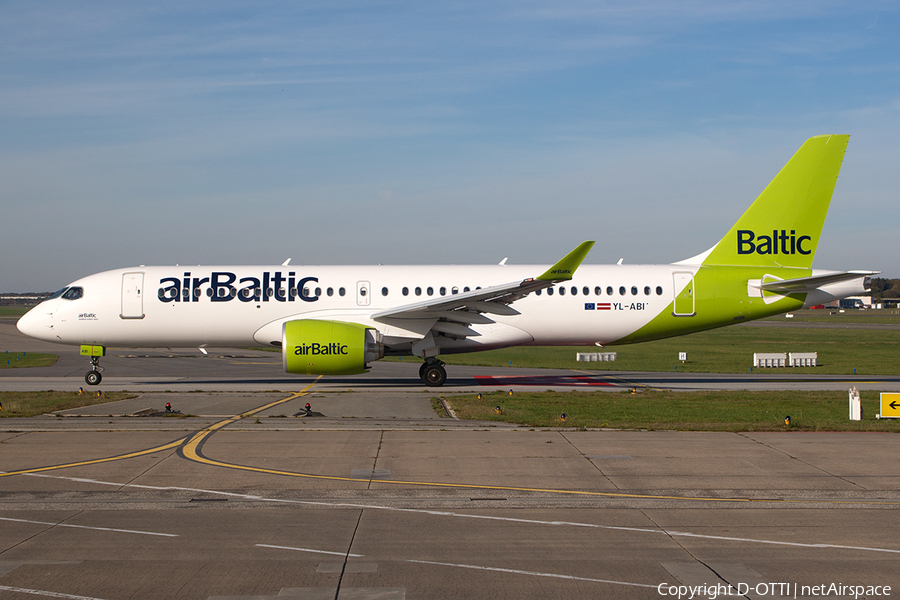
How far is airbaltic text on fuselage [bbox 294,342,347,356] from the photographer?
22.3m

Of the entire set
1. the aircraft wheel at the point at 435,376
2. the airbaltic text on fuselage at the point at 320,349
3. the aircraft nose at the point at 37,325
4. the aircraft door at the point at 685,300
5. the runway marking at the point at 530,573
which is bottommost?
the runway marking at the point at 530,573

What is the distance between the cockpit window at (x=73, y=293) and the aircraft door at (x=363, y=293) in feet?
32.3

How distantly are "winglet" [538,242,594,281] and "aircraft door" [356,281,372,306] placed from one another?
22.7 ft

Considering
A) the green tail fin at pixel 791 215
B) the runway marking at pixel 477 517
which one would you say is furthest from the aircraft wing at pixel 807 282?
the runway marking at pixel 477 517

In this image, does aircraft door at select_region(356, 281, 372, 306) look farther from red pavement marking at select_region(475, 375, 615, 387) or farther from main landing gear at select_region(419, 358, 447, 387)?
red pavement marking at select_region(475, 375, 615, 387)

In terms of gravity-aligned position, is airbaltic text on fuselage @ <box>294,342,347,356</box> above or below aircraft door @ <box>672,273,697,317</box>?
below

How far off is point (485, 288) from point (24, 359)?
29.0 m

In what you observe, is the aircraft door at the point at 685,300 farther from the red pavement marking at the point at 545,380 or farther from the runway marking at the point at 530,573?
the runway marking at the point at 530,573

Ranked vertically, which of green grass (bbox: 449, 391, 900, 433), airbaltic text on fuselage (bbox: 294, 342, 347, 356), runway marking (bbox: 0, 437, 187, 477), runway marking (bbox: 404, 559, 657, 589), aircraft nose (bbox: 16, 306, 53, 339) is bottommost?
runway marking (bbox: 404, 559, 657, 589)

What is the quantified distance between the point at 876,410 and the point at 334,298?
55.2 feet

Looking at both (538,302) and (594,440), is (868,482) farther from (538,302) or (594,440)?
(538,302)

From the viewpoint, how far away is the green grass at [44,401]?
17.9 metres

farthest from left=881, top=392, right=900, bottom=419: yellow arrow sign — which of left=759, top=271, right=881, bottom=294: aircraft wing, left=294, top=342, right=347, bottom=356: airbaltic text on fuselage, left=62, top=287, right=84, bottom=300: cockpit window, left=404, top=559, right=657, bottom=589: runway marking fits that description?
left=62, top=287, right=84, bottom=300: cockpit window

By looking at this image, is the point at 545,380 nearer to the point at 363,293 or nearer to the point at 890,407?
the point at 363,293
